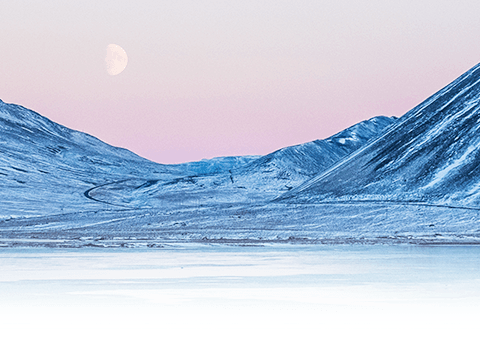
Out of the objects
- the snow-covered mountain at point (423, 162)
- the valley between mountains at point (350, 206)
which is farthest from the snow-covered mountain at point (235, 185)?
the snow-covered mountain at point (423, 162)

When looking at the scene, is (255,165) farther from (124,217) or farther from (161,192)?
(124,217)

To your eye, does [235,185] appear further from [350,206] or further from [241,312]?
[241,312]

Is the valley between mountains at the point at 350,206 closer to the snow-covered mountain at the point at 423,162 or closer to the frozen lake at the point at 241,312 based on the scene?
the snow-covered mountain at the point at 423,162

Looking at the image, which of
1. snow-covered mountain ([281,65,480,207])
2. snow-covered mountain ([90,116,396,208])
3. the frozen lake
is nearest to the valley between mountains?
snow-covered mountain ([281,65,480,207])

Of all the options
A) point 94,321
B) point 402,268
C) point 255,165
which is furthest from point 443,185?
point 255,165

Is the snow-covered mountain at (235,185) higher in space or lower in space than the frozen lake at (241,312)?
higher

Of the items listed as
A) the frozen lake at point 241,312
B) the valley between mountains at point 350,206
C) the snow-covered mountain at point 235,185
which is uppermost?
the snow-covered mountain at point 235,185
